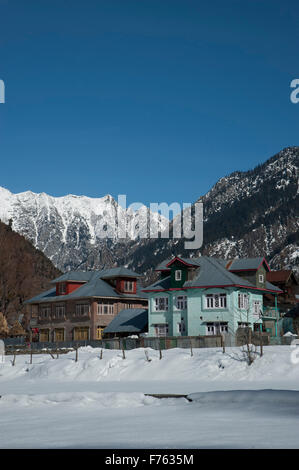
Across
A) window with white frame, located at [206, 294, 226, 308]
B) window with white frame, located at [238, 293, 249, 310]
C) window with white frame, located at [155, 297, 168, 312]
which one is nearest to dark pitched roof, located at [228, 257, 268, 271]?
window with white frame, located at [238, 293, 249, 310]

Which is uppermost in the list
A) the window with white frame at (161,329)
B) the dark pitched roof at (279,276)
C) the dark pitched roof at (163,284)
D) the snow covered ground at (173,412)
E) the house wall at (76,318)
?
the dark pitched roof at (279,276)

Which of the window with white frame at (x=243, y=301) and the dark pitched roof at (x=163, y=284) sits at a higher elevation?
the dark pitched roof at (x=163, y=284)

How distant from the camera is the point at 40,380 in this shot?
44.1 meters

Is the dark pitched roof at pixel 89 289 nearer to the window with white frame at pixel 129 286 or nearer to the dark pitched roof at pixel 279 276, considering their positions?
the window with white frame at pixel 129 286

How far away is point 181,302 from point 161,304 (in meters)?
3.04

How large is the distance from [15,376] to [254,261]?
39.0m

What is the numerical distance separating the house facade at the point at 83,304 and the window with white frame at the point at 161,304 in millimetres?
12580

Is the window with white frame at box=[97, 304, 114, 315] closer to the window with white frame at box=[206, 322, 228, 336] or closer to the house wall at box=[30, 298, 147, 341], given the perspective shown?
the house wall at box=[30, 298, 147, 341]

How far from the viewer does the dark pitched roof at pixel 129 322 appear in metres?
79.7

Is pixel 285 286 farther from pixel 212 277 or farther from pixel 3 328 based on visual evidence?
pixel 3 328

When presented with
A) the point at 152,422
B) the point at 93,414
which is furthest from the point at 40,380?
the point at 152,422

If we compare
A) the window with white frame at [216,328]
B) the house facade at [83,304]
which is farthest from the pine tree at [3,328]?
the window with white frame at [216,328]

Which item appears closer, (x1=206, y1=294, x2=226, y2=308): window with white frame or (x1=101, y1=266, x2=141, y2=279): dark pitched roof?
(x1=206, y1=294, x2=226, y2=308): window with white frame

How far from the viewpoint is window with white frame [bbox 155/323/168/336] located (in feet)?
243
